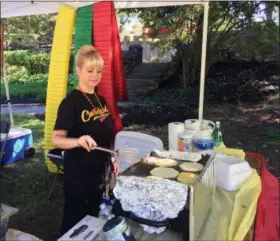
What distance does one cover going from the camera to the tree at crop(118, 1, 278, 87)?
6.71 meters

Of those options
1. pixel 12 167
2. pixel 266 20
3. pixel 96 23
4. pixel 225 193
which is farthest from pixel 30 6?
pixel 266 20

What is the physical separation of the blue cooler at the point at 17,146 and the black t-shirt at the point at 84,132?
2.47 metres

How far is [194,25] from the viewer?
7449 millimetres

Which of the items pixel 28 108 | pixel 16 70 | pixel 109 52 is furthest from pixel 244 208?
pixel 16 70

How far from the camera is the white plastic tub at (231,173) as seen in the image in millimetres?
1512

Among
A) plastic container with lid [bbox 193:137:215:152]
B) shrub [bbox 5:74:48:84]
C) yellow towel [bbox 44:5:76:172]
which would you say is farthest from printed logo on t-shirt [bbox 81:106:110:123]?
shrub [bbox 5:74:48:84]

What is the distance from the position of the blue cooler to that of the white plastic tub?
306cm

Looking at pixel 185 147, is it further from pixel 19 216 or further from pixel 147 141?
pixel 19 216

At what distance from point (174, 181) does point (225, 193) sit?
471 millimetres

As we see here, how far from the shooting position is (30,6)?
3693mm

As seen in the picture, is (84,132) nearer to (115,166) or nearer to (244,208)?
(115,166)

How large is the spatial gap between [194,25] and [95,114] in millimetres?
6359

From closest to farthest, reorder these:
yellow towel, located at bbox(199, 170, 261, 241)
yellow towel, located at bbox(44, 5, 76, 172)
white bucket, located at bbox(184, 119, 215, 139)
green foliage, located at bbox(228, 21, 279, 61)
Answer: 1. yellow towel, located at bbox(199, 170, 261, 241)
2. white bucket, located at bbox(184, 119, 215, 139)
3. yellow towel, located at bbox(44, 5, 76, 172)
4. green foliage, located at bbox(228, 21, 279, 61)

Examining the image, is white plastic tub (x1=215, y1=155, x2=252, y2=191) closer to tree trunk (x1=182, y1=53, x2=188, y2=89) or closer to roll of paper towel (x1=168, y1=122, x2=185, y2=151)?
roll of paper towel (x1=168, y1=122, x2=185, y2=151)
